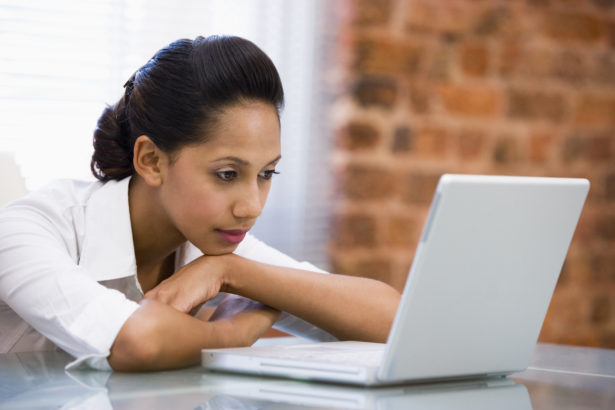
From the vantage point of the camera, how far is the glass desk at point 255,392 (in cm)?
77

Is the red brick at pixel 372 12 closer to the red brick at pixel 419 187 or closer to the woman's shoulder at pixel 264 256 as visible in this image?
the red brick at pixel 419 187

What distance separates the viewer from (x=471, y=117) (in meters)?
2.39

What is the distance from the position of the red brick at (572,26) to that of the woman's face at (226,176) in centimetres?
149

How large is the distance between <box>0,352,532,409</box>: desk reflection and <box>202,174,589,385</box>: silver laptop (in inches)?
0.8

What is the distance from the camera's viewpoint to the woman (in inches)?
47.5

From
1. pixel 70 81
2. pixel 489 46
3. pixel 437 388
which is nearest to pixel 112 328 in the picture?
pixel 437 388

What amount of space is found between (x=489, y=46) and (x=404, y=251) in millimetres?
685

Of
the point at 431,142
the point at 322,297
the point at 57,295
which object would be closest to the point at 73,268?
the point at 57,295

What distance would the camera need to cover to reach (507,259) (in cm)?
88

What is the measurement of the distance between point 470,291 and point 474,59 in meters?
1.64

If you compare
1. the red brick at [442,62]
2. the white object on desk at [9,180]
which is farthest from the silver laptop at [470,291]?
the red brick at [442,62]

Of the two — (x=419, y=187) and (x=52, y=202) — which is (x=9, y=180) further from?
(x=419, y=187)

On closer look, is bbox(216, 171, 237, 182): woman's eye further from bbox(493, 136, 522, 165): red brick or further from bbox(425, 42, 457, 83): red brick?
bbox(493, 136, 522, 165): red brick

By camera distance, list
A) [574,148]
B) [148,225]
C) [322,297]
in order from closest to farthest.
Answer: [322,297] < [148,225] < [574,148]
